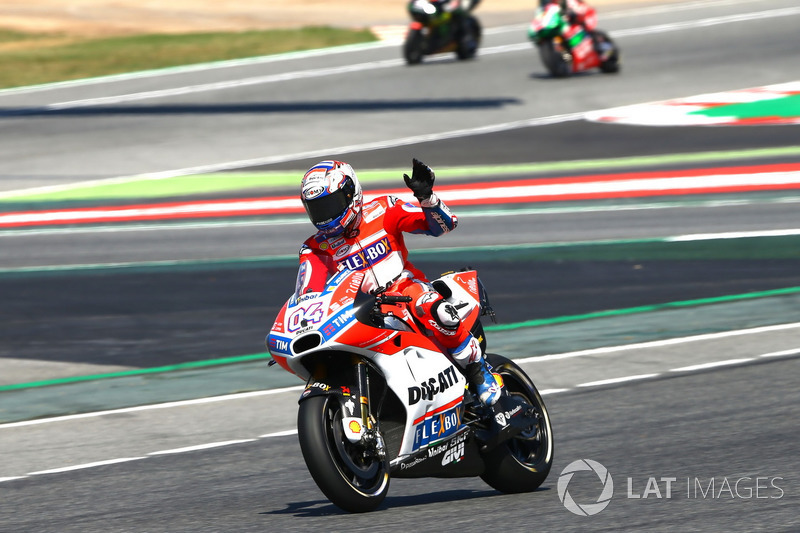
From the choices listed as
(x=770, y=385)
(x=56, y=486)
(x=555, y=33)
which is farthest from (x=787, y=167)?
(x=56, y=486)

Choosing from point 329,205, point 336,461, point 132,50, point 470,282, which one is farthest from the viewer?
point 132,50

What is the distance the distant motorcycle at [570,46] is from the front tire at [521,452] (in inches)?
733

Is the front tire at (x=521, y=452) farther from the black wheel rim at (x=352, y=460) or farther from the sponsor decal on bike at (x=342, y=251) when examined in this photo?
the sponsor decal on bike at (x=342, y=251)

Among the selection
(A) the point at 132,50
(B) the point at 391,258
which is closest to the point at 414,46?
(A) the point at 132,50

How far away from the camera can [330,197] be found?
657cm

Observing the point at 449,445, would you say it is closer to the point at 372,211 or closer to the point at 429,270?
the point at 372,211

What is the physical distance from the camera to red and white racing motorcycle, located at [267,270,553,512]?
622cm

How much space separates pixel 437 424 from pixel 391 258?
858 millimetres

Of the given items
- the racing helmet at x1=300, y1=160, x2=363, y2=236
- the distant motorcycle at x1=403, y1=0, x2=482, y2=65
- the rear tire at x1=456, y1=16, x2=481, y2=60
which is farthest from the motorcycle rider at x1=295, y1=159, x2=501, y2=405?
the rear tire at x1=456, y1=16, x2=481, y2=60

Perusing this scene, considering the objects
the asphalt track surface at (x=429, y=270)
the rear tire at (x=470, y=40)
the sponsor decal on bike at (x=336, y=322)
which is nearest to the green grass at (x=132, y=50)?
the rear tire at (x=470, y=40)

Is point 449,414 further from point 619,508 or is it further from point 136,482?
point 136,482

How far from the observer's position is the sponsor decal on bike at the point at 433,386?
660 centimetres

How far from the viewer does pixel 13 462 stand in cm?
830

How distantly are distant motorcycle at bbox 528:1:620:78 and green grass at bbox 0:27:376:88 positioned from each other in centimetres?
747
